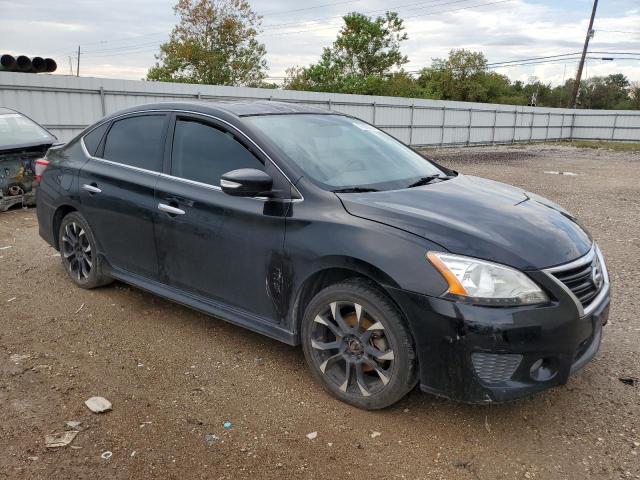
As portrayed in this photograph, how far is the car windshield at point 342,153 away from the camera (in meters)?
3.35

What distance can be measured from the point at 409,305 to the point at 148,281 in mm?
2266

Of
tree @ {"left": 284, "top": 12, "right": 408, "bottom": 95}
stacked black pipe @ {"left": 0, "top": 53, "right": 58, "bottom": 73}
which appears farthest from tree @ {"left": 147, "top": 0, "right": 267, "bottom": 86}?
stacked black pipe @ {"left": 0, "top": 53, "right": 58, "bottom": 73}

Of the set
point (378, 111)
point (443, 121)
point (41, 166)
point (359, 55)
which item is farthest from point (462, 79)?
point (41, 166)

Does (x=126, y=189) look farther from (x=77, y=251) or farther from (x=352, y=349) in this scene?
(x=352, y=349)

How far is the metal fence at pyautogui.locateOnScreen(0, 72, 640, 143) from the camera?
1345 cm

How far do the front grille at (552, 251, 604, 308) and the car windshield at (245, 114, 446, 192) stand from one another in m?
1.13

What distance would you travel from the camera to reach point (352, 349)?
2.98m

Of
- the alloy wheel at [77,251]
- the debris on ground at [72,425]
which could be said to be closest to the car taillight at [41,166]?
the alloy wheel at [77,251]

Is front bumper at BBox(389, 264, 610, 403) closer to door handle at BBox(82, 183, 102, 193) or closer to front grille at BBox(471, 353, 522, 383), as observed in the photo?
front grille at BBox(471, 353, 522, 383)

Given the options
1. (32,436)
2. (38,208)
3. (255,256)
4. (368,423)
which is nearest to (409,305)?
(368,423)

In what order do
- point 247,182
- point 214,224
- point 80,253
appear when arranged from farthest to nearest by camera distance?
point 80,253 < point 214,224 < point 247,182

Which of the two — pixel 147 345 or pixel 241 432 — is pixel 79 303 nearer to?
pixel 147 345

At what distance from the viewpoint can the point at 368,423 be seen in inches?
114

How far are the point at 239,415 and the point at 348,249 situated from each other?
1108mm
